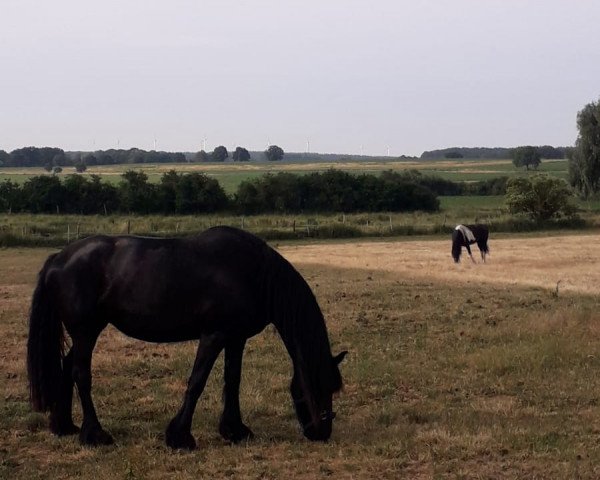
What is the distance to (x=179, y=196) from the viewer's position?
61750 millimetres

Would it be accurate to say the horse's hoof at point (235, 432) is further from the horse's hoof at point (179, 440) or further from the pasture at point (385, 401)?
the horse's hoof at point (179, 440)

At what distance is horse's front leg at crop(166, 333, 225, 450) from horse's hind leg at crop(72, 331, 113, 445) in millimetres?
703

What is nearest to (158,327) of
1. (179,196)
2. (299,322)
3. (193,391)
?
(193,391)

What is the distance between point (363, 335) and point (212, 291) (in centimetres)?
648

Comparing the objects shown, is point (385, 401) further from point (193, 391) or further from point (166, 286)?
point (166, 286)

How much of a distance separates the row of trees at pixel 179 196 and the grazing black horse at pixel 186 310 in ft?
179

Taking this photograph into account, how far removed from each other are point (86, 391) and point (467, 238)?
23965mm

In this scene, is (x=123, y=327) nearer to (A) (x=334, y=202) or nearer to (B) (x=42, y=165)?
(A) (x=334, y=202)

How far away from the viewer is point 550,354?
35.2ft

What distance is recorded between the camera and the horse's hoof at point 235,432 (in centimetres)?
728

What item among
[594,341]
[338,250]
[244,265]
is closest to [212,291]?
[244,265]

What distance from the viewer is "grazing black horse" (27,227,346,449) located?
6977 millimetres

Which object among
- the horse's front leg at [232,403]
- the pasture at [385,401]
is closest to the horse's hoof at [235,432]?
the horse's front leg at [232,403]

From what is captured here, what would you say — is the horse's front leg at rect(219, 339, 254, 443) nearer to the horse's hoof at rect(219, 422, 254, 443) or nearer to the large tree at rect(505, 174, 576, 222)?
the horse's hoof at rect(219, 422, 254, 443)
